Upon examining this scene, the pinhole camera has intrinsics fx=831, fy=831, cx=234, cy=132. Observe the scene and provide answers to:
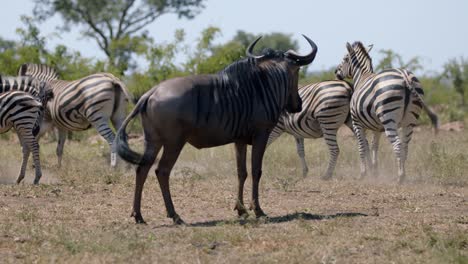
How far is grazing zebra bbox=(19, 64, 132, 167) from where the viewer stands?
15.0 meters

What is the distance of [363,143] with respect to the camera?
1477cm

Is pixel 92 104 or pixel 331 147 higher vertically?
pixel 92 104

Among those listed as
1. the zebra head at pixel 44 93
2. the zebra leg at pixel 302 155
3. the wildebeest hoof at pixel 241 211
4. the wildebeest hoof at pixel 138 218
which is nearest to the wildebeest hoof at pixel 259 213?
the wildebeest hoof at pixel 241 211

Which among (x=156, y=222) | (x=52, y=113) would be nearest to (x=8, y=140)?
(x=52, y=113)

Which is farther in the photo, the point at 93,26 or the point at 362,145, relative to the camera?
the point at 93,26

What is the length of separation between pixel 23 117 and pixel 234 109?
19.0 feet

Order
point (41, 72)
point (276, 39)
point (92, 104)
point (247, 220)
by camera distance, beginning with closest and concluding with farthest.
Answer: point (247, 220) → point (92, 104) → point (41, 72) → point (276, 39)

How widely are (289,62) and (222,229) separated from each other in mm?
2565

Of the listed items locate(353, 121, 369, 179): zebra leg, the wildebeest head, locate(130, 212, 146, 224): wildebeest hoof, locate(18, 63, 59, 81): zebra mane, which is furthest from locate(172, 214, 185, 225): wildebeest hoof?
locate(18, 63, 59, 81): zebra mane

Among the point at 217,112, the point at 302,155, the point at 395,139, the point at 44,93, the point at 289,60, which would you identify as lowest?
the point at 302,155

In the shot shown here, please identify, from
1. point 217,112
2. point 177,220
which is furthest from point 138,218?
point 217,112

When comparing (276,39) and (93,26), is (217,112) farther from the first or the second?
(276,39)

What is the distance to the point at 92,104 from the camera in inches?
591

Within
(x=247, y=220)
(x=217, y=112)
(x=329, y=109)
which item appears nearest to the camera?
(x=247, y=220)
